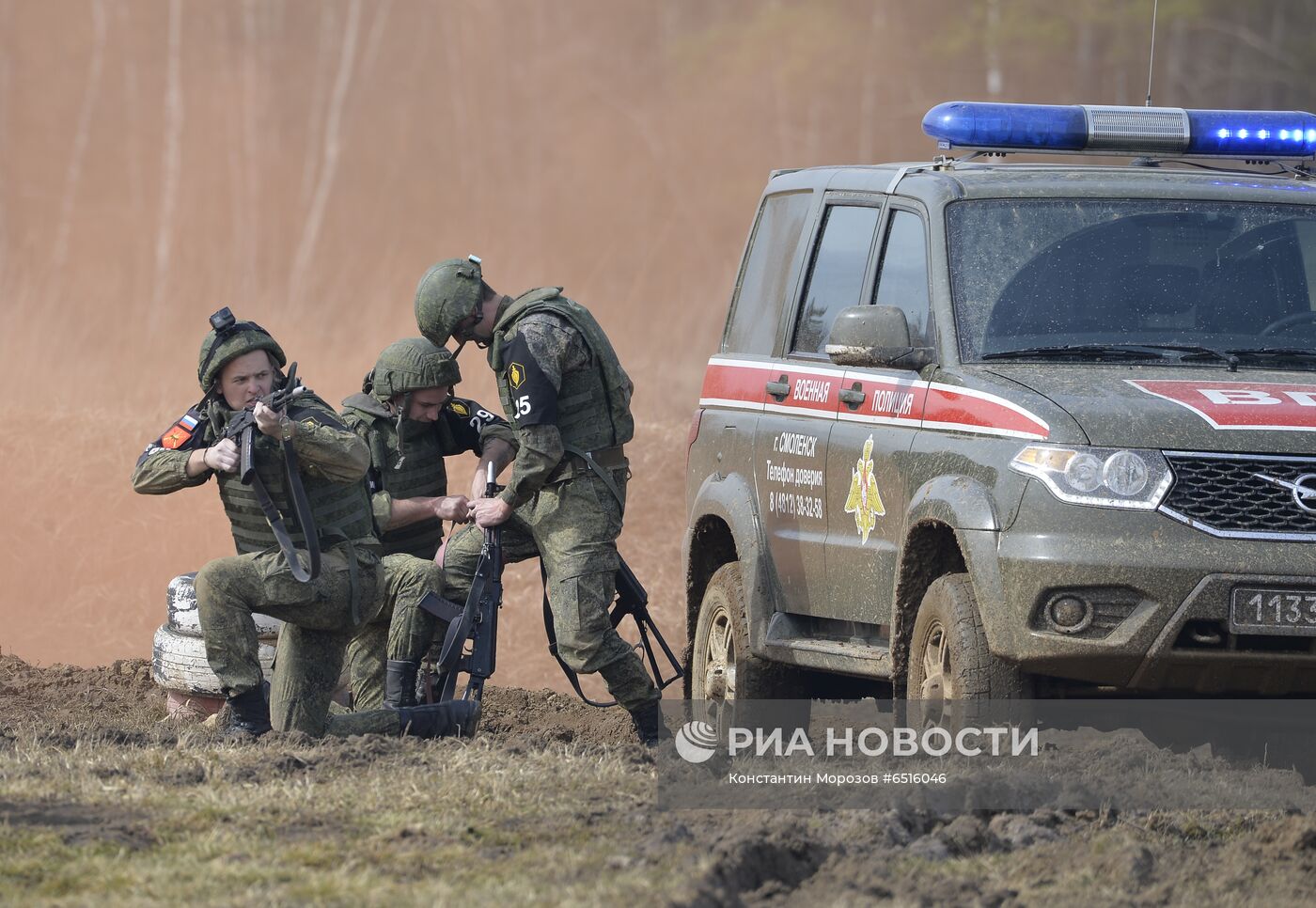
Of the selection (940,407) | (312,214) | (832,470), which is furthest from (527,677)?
(312,214)

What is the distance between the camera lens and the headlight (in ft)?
19.4

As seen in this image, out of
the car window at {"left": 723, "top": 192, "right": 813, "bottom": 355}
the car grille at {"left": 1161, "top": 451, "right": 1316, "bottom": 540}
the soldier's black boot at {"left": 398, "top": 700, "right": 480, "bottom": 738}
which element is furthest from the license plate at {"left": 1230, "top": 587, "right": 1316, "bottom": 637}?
the soldier's black boot at {"left": 398, "top": 700, "right": 480, "bottom": 738}

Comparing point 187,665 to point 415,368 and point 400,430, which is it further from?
point 415,368

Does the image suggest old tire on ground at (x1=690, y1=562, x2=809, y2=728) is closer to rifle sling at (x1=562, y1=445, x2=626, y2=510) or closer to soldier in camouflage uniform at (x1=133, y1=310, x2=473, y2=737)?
rifle sling at (x1=562, y1=445, x2=626, y2=510)

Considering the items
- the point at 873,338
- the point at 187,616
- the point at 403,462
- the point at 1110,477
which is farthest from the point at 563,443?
the point at 1110,477

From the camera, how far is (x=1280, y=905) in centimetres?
493

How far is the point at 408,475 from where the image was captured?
8.61 meters

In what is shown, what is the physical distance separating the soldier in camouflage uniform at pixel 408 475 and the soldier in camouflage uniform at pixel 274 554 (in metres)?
0.77

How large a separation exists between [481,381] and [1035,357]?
11621 mm

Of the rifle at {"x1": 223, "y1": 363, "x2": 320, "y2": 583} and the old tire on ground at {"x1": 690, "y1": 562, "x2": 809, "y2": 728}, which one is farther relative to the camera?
the old tire on ground at {"x1": 690, "y1": 562, "x2": 809, "y2": 728}

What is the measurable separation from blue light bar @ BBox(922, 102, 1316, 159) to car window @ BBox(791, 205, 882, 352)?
0.46 metres

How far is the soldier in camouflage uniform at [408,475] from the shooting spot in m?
8.24

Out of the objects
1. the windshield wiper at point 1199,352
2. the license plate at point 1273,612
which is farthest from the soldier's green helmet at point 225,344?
the license plate at point 1273,612

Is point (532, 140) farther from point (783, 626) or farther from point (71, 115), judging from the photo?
point (783, 626)
